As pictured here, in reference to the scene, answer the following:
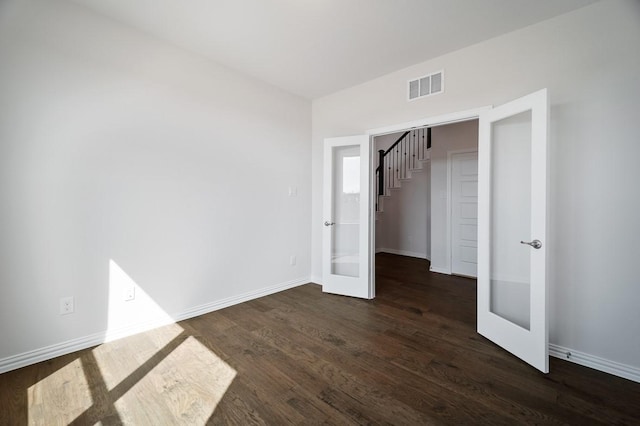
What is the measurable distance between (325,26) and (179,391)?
10.4 feet

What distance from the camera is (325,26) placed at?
2.50 m

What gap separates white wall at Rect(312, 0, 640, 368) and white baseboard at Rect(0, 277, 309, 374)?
3323 mm

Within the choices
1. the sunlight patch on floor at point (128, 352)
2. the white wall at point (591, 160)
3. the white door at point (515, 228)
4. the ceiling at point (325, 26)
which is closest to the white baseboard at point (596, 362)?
the white wall at point (591, 160)

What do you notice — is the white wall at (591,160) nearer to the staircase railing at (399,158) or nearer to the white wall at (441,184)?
the white wall at (441,184)

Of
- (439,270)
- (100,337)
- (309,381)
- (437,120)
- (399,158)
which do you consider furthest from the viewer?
(399,158)

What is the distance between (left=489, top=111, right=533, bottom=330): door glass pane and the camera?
2355mm

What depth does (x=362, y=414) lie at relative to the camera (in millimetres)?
1611

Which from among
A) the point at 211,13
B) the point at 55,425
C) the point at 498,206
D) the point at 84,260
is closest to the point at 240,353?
the point at 55,425

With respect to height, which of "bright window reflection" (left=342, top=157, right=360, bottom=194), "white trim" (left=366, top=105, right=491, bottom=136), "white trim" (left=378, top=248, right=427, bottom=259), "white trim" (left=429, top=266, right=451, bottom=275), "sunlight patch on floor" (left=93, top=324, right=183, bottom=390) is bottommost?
"sunlight patch on floor" (left=93, top=324, right=183, bottom=390)

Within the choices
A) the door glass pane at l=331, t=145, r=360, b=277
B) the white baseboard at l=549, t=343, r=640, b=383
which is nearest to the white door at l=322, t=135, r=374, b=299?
the door glass pane at l=331, t=145, r=360, b=277

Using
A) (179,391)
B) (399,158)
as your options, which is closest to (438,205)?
(399,158)

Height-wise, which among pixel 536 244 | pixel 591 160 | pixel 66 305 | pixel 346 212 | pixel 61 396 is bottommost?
pixel 61 396

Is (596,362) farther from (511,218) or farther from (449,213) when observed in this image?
(449,213)

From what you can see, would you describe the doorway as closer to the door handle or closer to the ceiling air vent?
the ceiling air vent
